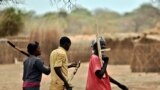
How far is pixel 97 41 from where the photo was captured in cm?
799

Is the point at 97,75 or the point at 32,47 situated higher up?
the point at 32,47

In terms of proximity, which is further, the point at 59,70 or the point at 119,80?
the point at 119,80

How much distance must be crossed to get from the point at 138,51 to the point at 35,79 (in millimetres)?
20950

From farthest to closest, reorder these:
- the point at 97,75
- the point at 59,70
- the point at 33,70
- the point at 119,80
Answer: the point at 119,80
the point at 33,70
the point at 59,70
the point at 97,75

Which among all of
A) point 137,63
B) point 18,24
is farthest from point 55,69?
point 18,24

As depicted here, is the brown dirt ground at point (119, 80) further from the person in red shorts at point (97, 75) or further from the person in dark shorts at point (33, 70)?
the person in red shorts at point (97, 75)

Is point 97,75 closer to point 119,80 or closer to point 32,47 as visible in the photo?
point 32,47

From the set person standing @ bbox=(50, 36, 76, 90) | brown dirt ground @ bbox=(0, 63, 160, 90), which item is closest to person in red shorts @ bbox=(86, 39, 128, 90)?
person standing @ bbox=(50, 36, 76, 90)

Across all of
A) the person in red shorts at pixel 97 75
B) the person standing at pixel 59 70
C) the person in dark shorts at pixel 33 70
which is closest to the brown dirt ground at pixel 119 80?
the person in dark shorts at pixel 33 70

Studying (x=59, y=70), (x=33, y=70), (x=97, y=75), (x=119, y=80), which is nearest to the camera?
(x=97, y=75)

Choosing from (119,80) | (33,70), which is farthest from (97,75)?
(119,80)

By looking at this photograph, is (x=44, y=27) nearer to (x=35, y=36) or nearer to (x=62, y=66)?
(x=35, y=36)

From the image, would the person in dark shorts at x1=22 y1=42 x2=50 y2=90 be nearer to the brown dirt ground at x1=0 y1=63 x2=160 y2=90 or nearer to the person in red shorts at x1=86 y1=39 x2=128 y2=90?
the person in red shorts at x1=86 y1=39 x2=128 y2=90

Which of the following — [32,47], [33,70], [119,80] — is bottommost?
[119,80]
